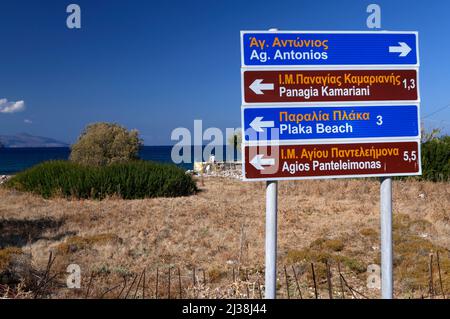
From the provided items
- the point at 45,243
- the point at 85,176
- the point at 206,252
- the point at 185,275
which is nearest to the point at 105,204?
the point at 85,176

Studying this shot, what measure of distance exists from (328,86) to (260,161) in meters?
0.76

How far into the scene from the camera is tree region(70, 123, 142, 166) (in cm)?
1748

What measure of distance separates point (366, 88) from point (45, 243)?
6048 millimetres

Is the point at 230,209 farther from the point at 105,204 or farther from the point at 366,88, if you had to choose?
the point at 366,88

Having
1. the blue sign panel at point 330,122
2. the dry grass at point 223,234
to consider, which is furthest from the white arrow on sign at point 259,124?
the dry grass at point 223,234

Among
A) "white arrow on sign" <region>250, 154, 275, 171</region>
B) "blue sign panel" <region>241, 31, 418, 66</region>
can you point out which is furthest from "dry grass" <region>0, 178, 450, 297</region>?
"blue sign panel" <region>241, 31, 418, 66</region>

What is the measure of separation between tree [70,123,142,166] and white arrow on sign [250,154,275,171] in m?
14.8

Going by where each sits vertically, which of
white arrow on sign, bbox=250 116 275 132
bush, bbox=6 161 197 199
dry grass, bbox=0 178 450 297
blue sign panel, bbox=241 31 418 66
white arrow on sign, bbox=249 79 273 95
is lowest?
dry grass, bbox=0 178 450 297

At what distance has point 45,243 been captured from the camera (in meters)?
7.25

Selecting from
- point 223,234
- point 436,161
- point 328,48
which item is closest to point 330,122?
point 328,48

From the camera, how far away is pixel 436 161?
17.7 m

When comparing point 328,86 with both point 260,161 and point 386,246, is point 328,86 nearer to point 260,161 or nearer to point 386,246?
point 260,161

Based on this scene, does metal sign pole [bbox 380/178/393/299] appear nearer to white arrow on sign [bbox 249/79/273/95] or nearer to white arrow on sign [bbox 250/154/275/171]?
white arrow on sign [bbox 250/154/275/171]
